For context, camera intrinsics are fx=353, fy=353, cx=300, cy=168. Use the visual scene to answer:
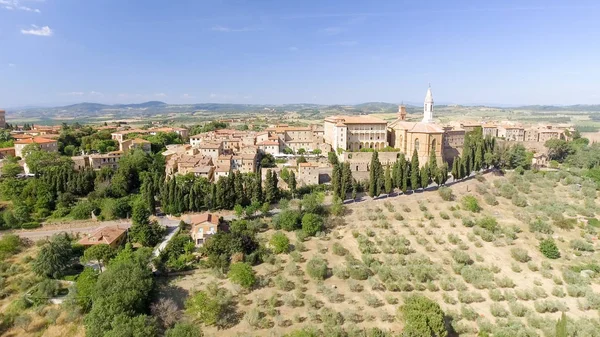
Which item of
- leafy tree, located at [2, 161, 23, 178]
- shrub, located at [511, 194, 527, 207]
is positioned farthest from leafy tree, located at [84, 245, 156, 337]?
shrub, located at [511, 194, 527, 207]

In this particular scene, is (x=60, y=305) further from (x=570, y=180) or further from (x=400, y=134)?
(x=570, y=180)

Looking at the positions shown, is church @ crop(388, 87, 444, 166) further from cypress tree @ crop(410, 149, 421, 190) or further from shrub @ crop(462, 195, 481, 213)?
shrub @ crop(462, 195, 481, 213)

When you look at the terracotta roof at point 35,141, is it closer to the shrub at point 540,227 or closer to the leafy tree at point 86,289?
the leafy tree at point 86,289

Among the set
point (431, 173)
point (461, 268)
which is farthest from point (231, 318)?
point (431, 173)

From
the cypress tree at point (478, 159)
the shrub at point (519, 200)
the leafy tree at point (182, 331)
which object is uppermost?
the cypress tree at point (478, 159)

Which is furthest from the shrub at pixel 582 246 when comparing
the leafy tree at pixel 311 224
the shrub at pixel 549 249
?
the leafy tree at pixel 311 224

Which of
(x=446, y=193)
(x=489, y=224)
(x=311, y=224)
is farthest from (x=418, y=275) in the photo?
(x=446, y=193)
